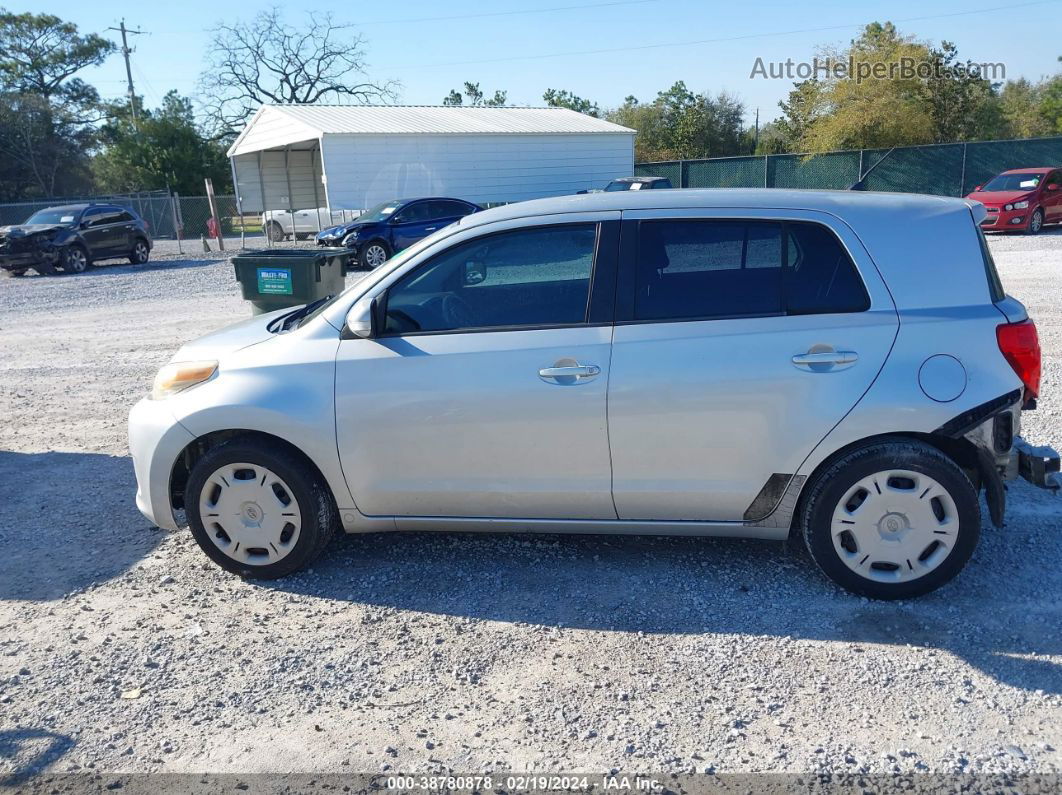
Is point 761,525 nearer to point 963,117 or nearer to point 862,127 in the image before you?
point 862,127

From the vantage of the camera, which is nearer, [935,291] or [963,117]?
[935,291]

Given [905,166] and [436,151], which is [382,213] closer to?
[436,151]

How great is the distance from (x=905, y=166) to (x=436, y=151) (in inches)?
576

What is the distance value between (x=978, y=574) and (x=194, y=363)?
3933 mm

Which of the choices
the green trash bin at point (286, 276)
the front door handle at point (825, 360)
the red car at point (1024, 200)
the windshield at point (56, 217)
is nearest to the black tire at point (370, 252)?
the windshield at point (56, 217)

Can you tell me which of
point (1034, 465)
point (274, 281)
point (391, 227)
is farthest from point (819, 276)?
point (391, 227)

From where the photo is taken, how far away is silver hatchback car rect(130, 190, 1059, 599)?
3.78m

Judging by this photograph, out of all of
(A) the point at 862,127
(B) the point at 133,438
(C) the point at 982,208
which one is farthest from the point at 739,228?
(A) the point at 862,127

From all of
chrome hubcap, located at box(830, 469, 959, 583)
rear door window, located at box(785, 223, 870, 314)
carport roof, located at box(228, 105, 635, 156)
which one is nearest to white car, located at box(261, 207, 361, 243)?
carport roof, located at box(228, 105, 635, 156)

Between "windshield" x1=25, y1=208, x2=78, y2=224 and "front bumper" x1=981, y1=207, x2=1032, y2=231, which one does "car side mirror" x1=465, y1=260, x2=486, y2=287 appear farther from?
"windshield" x1=25, y1=208, x2=78, y2=224

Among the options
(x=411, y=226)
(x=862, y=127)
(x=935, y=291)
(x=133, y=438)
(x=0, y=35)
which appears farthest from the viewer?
(x=0, y=35)

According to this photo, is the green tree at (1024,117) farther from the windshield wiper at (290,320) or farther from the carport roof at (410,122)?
the windshield wiper at (290,320)

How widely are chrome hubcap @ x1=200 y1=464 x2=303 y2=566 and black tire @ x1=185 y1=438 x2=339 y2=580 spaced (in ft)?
0.08

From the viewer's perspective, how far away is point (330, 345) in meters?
4.15
